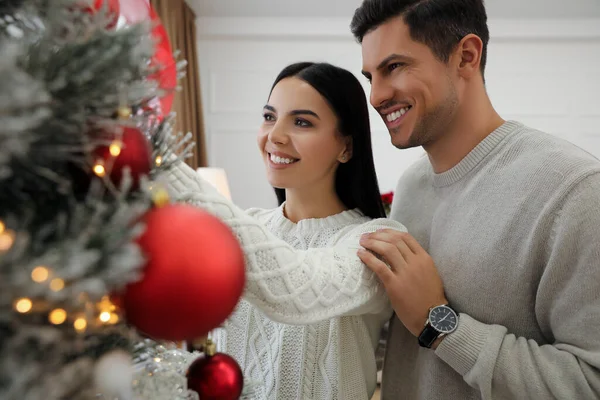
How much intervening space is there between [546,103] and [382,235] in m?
4.13

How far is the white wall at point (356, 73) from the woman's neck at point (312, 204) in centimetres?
297

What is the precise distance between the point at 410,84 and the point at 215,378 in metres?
0.83

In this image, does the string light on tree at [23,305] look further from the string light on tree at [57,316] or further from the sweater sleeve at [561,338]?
the sweater sleeve at [561,338]

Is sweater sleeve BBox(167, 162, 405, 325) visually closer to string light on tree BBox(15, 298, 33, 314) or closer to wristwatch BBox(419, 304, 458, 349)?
wristwatch BBox(419, 304, 458, 349)

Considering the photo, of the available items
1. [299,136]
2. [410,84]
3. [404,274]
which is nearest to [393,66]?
[410,84]

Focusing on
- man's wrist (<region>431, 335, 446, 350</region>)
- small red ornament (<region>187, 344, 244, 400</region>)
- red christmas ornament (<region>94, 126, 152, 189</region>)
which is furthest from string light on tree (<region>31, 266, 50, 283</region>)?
man's wrist (<region>431, 335, 446, 350</region>)

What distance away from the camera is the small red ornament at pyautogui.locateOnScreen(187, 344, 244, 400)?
44 centimetres

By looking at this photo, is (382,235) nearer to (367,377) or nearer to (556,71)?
(367,377)

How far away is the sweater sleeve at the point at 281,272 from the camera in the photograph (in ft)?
2.10

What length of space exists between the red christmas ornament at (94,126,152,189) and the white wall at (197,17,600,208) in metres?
3.80

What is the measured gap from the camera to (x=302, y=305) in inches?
27.8

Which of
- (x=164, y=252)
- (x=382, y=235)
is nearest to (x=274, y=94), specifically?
(x=382, y=235)

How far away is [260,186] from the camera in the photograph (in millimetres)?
4188

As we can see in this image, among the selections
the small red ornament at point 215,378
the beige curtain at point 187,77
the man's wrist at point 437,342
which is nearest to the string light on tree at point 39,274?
the small red ornament at point 215,378
